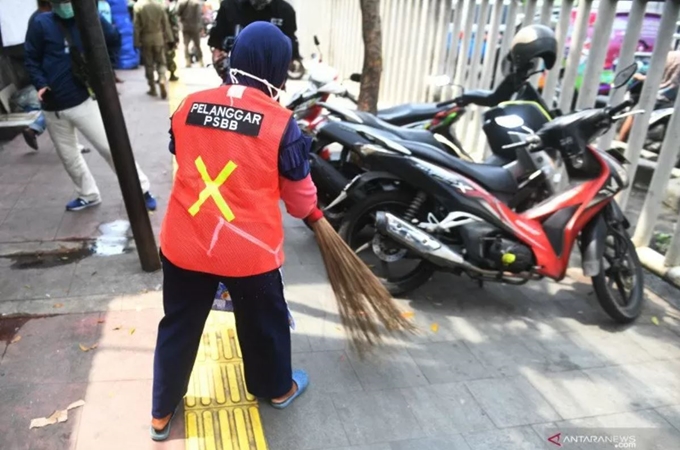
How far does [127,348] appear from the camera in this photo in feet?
9.71

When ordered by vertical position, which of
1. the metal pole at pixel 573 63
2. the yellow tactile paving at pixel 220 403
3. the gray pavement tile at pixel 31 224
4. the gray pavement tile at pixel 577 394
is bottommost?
the gray pavement tile at pixel 577 394

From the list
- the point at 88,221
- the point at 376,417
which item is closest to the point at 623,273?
the point at 376,417

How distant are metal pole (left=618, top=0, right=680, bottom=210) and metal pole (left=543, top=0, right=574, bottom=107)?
86cm

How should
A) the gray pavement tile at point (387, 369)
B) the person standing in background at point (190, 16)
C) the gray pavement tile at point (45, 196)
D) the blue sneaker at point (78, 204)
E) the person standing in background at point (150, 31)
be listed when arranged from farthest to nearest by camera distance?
the person standing in background at point (190, 16)
the person standing in background at point (150, 31)
the gray pavement tile at point (45, 196)
the blue sneaker at point (78, 204)
the gray pavement tile at point (387, 369)

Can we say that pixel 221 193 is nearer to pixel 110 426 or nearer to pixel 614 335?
pixel 110 426

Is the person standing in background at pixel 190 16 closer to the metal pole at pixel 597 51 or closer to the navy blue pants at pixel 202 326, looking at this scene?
the metal pole at pixel 597 51

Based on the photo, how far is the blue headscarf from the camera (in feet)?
6.61

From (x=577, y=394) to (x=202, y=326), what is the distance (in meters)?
1.95

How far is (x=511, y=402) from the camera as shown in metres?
2.79

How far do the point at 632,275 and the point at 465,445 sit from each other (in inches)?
73.1

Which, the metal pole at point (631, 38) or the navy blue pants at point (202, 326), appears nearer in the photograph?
the navy blue pants at point (202, 326)

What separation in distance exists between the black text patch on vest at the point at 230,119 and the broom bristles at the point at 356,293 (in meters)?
0.55

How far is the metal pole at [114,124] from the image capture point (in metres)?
3.15

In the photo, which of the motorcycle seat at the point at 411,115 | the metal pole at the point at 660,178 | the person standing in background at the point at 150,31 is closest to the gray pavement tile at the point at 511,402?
the metal pole at the point at 660,178
